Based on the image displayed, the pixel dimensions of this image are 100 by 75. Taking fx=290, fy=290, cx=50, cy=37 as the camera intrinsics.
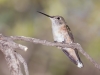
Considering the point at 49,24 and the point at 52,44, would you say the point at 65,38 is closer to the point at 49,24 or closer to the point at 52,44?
the point at 52,44

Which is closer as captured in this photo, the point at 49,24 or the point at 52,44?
the point at 52,44

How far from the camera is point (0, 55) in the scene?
5719mm

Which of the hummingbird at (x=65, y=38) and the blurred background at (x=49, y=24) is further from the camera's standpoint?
the blurred background at (x=49, y=24)

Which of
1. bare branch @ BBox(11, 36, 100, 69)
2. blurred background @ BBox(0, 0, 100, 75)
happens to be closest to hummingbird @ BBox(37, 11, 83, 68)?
bare branch @ BBox(11, 36, 100, 69)

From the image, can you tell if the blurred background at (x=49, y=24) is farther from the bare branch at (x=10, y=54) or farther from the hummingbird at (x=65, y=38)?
the bare branch at (x=10, y=54)

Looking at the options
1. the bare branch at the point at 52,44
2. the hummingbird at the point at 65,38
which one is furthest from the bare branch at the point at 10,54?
the hummingbird at the point at 65,38

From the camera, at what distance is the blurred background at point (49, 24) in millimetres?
4766

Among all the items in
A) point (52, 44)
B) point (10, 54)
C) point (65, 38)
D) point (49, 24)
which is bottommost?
point (10, 54)

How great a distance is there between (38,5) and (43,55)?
3.81ft

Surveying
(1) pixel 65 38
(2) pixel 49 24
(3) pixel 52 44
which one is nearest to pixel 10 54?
(3) pixel 52 44

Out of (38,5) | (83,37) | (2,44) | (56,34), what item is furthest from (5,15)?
(2,44)

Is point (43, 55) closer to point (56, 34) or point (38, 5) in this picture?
point (38, 5)

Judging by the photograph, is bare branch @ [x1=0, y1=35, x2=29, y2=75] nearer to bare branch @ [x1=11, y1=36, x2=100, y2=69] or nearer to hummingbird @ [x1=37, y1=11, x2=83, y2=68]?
bare branch @ [x1=11, y1=36, x2=100, y2=69]

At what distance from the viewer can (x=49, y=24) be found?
17.3ft
